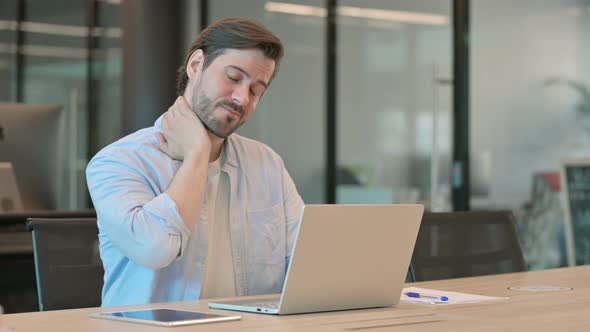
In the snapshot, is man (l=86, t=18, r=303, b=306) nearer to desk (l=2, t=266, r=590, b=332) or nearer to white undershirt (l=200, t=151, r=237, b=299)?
white undershirt (l=200, t=151, r=237, b=299)

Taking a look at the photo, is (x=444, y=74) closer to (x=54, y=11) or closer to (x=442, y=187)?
(x=442, y=187)

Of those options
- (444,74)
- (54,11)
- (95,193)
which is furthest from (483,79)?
(54,11)

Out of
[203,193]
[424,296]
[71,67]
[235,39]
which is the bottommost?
[424,296]

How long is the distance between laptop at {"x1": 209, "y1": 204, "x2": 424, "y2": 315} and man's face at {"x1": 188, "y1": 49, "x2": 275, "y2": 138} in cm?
51

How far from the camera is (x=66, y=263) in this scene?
2096mm

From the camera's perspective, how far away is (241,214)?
2.22 metres

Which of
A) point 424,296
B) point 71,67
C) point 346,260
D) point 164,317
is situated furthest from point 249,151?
point 71,67

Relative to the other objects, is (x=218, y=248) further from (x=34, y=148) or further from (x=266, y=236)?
(x=34, y=148)

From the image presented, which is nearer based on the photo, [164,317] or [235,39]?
[164,317]

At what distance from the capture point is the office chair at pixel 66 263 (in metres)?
2.05

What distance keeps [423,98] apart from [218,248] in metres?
3.42

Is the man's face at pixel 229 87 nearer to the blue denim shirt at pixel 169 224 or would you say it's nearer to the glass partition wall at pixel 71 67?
the blue denim shirt at pixel 169 224

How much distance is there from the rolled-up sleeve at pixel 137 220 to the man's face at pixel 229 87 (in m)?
0.26

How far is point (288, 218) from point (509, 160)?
10.4ft
